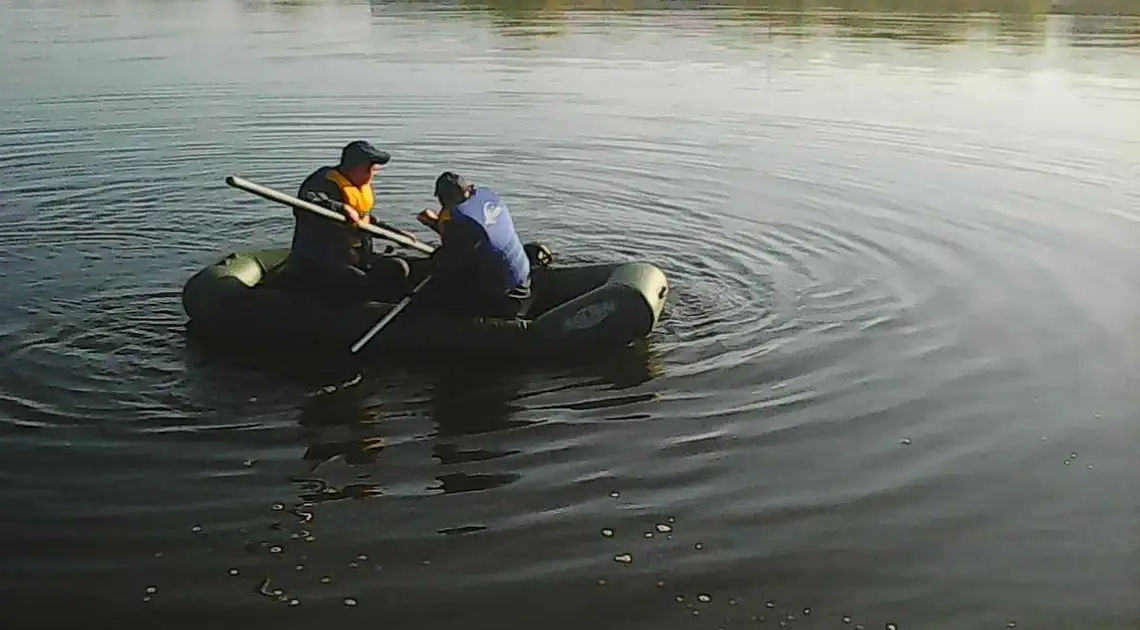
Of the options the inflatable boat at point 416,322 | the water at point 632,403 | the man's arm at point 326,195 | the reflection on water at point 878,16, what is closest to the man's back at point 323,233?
the man's arm at point 326,195

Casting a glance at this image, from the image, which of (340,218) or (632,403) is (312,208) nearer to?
(340,218)

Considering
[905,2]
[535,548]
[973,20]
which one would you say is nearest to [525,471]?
[535,548]

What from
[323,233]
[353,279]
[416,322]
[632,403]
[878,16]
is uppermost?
[878,16]

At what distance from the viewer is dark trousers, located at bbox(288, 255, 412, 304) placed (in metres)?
9.81

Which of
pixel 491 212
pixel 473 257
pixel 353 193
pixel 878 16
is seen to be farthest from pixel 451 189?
pixel 878 16

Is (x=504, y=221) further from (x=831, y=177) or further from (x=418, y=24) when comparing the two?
(x=418, y=24)

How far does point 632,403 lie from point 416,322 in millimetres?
1792

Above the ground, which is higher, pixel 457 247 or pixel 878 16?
pixel 878 16

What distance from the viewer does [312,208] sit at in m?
9.34

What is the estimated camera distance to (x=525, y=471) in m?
7.52

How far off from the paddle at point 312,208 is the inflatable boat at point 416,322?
0.53m

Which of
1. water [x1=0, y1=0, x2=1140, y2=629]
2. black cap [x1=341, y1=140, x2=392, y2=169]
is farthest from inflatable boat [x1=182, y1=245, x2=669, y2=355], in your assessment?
black cap [x1=341, y1=140, x2=392, y2=169]

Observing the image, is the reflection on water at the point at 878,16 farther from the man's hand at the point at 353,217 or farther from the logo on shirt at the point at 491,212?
the man's hand at the point at 353,217

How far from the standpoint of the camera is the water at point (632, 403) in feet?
20.6
